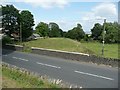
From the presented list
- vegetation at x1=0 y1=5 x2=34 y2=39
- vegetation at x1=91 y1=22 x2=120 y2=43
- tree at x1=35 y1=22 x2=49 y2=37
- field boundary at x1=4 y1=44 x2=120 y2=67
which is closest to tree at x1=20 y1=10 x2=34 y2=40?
vegetation at x1=0 y1=5 x2=34 y2=39

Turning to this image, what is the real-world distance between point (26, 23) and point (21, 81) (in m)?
40.5

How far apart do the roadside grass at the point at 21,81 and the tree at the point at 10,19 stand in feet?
113

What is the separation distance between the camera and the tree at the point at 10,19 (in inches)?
2020

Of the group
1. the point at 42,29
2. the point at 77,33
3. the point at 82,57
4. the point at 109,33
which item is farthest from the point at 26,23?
the point at 42,29

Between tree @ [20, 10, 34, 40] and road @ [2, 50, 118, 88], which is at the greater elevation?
tree @ [20, 10, 34, 40]

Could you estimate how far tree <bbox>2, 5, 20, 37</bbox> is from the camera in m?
51.3

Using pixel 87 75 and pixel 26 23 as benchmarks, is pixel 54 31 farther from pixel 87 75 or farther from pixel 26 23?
pixel 87 75

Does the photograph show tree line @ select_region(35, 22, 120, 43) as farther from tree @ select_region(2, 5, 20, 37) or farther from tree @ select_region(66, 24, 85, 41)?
tree @ select_region(2, 5, 20, 37)

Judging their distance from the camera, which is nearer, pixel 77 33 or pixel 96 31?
pixel 77 33

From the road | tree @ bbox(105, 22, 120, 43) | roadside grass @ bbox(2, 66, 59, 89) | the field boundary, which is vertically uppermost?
tree @ bbox(105, 22, 120, 43)

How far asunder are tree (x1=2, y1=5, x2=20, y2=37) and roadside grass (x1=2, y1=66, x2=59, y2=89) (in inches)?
1350

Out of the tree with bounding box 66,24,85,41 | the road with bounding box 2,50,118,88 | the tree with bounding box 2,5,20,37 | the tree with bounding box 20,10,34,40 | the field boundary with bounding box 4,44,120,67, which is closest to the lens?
the road with bounding box 2,50,118,88

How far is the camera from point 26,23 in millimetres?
55219

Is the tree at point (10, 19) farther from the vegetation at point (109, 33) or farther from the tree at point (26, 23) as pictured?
the vegetation at point (109, 33)
